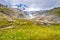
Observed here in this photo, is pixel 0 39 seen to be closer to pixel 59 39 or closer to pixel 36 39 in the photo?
pixel 36 39

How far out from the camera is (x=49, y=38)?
2203 cm

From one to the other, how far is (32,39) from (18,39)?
6.09 ft

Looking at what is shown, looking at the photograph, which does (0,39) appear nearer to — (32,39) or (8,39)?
(8,39)

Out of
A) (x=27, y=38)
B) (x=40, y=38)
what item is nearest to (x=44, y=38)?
(x=40, y=38)

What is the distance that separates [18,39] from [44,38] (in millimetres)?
3315

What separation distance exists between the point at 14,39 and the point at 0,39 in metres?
1.77

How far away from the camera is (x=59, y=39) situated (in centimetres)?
2295

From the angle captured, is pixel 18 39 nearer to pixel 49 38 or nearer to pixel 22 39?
pixel 22 39

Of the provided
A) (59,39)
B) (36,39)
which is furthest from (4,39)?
(59,39)

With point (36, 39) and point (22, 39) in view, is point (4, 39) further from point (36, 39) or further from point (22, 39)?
point (36, 39)

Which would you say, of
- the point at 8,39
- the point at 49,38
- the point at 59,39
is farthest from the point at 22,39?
the point at 59,39

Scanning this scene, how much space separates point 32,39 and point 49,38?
2.16 m

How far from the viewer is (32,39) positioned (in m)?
21.8

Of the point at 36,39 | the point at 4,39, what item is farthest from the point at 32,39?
the point at 4,39
